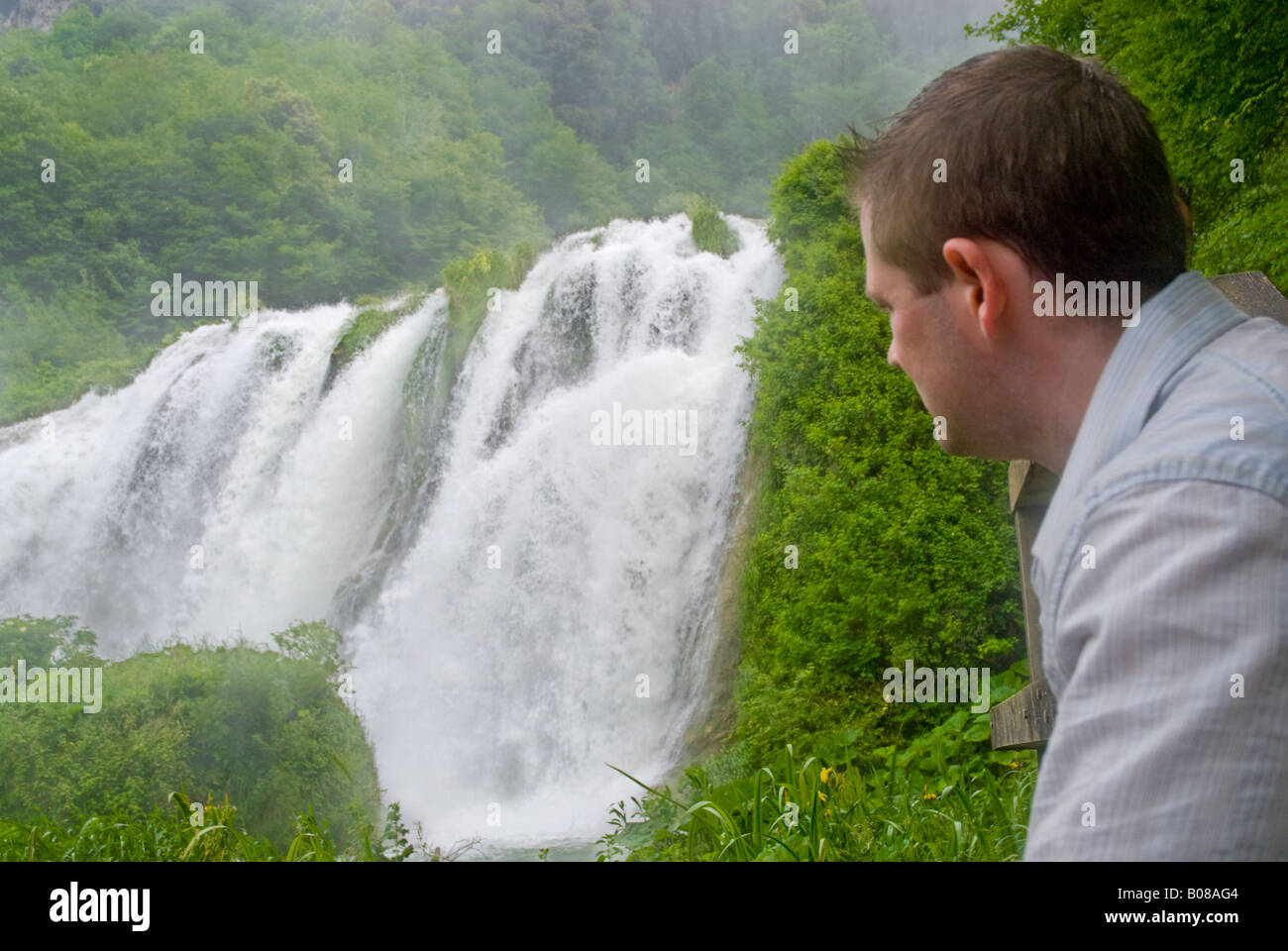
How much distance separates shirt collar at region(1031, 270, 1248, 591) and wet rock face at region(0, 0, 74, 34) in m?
20.2

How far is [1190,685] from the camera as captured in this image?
475 mm

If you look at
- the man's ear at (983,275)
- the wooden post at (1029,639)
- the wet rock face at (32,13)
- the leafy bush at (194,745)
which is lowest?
the leafy bush at (194,745)

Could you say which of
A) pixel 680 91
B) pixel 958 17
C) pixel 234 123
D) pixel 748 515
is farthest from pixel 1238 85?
pixel 234 123

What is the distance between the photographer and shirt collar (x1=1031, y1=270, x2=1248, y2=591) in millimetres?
602

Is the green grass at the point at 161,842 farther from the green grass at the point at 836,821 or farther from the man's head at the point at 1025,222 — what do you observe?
the man's head at the point at 1025,222

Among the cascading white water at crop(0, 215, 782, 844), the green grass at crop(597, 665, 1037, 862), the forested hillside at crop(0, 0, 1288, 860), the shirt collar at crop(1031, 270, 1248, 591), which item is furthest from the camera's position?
the cascading white water at crop(0, 215, 782, 844)

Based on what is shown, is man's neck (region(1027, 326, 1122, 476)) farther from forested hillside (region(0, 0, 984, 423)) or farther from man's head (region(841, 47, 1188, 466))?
forested hillside (region(0, 0, 984, 423))

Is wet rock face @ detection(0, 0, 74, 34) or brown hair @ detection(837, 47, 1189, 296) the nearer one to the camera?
brown hair @ detection(837, 47, 1189, 296)

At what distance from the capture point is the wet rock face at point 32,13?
17.1 meters

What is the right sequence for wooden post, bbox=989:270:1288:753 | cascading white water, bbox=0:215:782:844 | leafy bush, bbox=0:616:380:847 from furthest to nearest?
cascading white water, bbox=0:215:782:844, leafy bush, bbox=0:616:380:847, wooden post, bbox=989:270:1288:753

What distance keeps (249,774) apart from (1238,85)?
19.3ft

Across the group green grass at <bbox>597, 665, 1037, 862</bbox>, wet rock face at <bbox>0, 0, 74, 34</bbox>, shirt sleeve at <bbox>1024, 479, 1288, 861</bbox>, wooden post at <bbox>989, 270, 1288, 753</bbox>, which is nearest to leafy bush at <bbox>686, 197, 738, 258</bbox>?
green grass at <bbox>597, 665, 1037, 862</bbox>

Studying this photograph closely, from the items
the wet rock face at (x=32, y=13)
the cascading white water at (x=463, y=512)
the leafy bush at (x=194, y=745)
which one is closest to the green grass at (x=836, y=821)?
the cascading white water at (x=463, y=512)
